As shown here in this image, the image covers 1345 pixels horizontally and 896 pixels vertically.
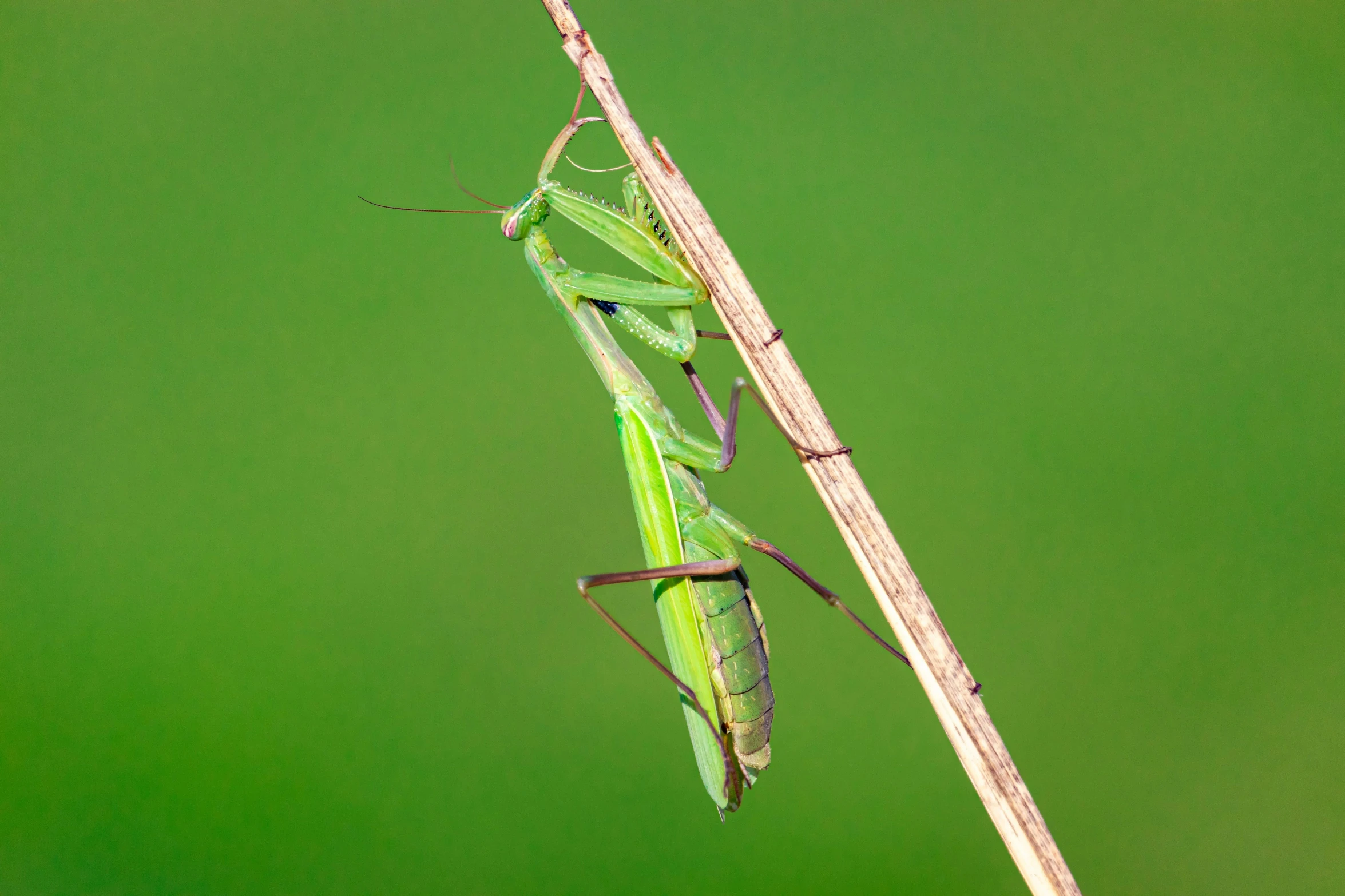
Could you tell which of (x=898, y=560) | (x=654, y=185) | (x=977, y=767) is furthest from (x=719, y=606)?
(x=654, y=185)

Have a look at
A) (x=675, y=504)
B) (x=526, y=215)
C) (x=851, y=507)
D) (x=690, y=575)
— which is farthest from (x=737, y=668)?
(x=526, y=215)

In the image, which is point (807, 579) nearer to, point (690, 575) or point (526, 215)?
point (690, 575)

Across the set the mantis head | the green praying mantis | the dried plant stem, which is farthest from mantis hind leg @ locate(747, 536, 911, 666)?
the mantis head

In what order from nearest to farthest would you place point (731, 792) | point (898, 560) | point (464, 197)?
point (898, 560), point (731, 792), point (464, 197)

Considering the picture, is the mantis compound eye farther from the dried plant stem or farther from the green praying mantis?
the dried plant stem

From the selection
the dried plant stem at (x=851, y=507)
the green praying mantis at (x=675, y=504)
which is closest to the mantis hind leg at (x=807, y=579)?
the green praying mantis at (x=675, y=504)

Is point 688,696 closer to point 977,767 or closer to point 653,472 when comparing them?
point 653,472

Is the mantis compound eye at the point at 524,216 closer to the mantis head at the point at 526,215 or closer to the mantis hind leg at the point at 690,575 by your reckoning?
the mantis head at the point at 526,215
